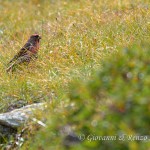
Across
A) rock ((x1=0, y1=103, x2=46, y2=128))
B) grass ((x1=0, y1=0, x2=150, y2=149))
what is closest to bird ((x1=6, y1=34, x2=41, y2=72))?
grass ((x1=0, y1=0, x2=150, y2=149))

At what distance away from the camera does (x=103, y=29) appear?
27.4 feet

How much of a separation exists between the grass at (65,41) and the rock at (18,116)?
0.22 meters

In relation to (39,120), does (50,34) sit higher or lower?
higher

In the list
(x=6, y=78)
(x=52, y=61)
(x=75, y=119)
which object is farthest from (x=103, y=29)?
(x=75, y=119)

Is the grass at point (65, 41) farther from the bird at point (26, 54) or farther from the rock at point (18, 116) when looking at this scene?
the rock at point (18, 116)

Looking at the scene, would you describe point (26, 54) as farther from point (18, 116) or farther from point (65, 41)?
point (18, 116)

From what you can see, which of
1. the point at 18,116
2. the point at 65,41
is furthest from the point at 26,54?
the point at 18,116

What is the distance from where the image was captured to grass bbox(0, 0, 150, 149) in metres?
6.60

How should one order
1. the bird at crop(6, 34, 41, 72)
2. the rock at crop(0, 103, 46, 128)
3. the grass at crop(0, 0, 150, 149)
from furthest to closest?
the bird at crop(6, 34, 41, 72), the grass at crop(0, 0, 150, 149), the rock at crop(0, 103, 46, 128)

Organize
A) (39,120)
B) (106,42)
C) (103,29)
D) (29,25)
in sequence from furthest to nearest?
1. (29,25)
2. (103,29)
3. (106,42)
4. (39,120)

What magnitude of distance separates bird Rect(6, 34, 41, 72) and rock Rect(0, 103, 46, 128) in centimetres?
148

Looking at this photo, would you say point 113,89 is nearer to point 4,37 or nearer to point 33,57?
point 33,57

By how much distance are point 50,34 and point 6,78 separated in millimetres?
2246

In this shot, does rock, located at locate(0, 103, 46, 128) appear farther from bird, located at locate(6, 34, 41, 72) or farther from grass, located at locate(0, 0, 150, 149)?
bird, located at locate(6, 34, 41, 72)
